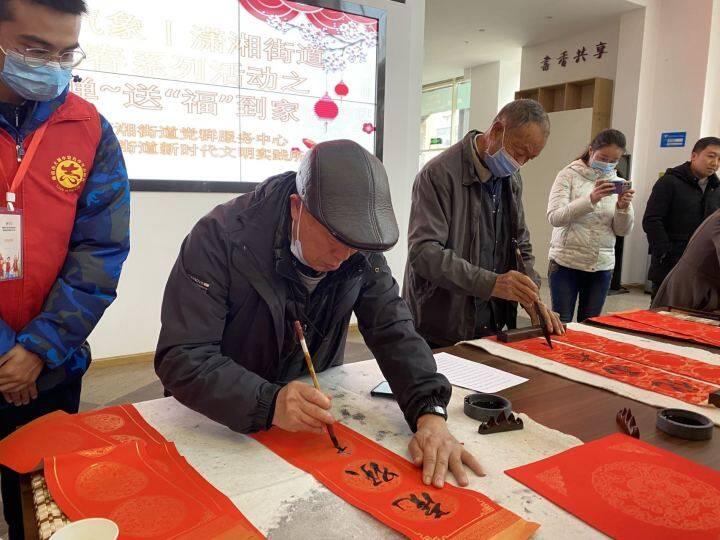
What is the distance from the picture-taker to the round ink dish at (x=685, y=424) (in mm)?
1099

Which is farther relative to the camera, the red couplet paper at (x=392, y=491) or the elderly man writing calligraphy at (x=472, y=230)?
the elderly man writing calligraphy at (x=472, y=230)

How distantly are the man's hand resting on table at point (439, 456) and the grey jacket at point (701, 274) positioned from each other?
72.2 inches

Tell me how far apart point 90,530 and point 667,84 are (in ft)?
23.1

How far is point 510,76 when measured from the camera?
8.68 m

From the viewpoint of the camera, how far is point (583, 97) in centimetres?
696

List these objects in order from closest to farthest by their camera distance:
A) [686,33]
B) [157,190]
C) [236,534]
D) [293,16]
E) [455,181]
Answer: [236,534] < [455,181] < [157,190] < [293,16] < [686,33]

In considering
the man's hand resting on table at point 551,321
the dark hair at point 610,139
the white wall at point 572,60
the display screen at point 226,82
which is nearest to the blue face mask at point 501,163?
the man's hand resting on table at point 551,321

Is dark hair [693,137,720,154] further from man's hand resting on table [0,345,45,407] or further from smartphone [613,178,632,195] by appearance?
man's hand resting on table [0,345,45,407]

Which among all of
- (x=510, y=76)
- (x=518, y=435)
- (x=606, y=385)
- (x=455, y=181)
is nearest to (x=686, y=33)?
(x=510, y=76)

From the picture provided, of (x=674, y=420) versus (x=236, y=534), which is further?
(x=674, y=420)

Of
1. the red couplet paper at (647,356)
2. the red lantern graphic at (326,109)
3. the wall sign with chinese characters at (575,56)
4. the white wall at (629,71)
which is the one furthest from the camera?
the wall sign with chinese characters at (575,56)

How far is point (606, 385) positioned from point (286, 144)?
3.01 m

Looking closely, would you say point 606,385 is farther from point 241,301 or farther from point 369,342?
point 241,301

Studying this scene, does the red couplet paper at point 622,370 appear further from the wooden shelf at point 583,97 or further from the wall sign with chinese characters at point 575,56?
the wall sign with chinese characters at point 575,56
